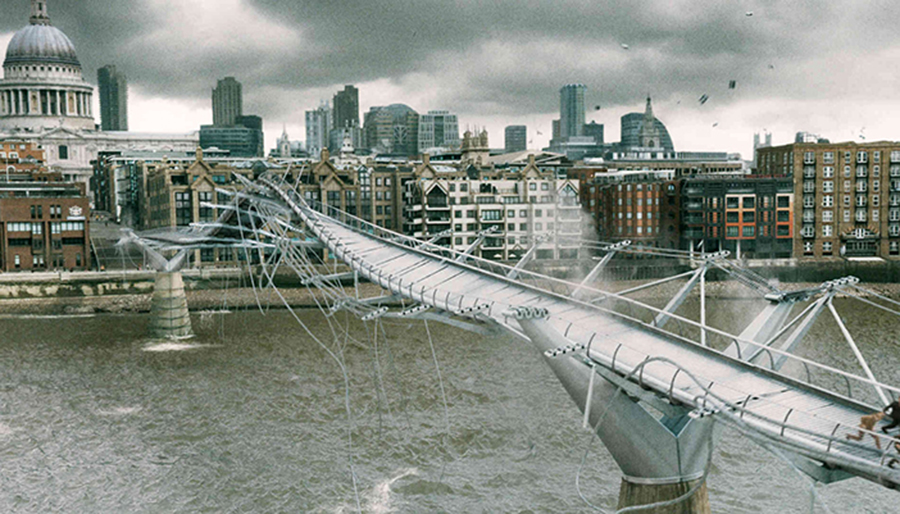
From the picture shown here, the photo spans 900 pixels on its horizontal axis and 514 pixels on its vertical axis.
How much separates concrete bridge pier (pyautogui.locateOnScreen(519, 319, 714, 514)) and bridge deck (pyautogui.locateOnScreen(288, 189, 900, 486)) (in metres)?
0.48

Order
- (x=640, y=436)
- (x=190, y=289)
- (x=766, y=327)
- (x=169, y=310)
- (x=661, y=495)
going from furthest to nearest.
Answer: (x=190, y=289), (x=169, y=310), (x=766, y=327), (x=661, y=495), (x=640, y=436)

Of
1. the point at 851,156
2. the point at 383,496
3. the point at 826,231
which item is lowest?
the point at 383,496

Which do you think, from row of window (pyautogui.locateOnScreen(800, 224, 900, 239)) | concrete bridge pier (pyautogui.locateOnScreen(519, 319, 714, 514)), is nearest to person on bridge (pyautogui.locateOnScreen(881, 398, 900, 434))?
concrete bridge pier (pyautogui.locateOnScreen(519, 319, 714, 514))

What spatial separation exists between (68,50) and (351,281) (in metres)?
93.2

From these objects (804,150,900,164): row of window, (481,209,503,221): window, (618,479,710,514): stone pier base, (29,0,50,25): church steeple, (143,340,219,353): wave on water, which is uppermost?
(29,0,50,25): church steeple

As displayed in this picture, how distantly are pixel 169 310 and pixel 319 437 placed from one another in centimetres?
2635

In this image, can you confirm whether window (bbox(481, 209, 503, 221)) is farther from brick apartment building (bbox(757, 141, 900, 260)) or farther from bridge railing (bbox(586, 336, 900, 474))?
bridge railing (bbox(586, 336, 900, 474))

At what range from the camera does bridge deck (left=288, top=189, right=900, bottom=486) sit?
11.6m

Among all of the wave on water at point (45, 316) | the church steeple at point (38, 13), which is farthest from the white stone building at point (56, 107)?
the wave on water at point (45, 316)

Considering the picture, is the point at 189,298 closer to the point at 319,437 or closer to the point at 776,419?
the point at 319,437

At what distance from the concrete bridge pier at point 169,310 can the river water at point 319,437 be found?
6.28 metres

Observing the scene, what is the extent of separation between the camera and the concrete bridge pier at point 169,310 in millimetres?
50531

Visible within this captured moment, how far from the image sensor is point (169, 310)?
50875 mm

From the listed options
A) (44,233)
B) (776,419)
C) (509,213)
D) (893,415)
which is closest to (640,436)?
(776,419)
